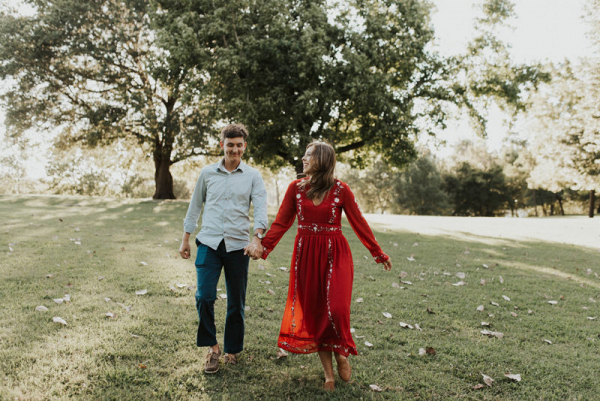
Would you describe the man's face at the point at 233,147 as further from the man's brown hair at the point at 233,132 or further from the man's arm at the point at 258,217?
the man's arm at the point at 258,217

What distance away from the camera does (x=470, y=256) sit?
1153cm

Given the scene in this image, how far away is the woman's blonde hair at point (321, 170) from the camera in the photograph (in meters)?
3.82

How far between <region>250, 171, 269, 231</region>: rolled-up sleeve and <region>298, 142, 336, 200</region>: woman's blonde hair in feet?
1.68

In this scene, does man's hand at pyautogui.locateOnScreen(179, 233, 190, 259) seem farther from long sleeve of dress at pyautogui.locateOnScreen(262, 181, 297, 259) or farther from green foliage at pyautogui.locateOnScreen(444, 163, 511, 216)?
A: green foliage at pyautogui.locateOnScreen(444, 163, 511, 216)

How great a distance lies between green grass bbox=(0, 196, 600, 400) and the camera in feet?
12.3

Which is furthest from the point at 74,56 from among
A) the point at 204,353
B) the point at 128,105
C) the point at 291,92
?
the point at 204,353

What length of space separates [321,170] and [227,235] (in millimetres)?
1169

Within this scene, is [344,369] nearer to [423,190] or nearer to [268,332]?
[268,332]

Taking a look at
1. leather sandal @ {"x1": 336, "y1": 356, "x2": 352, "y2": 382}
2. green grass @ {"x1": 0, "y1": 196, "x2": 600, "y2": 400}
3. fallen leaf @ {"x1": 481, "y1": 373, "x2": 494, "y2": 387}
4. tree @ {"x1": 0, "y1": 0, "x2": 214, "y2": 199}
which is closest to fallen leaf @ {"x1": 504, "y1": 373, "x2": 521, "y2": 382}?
green grass @ {"x1": 0, "y1": 196, "x2": 600, "y2": 400}

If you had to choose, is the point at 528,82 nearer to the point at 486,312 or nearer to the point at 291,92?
the point at 291,92

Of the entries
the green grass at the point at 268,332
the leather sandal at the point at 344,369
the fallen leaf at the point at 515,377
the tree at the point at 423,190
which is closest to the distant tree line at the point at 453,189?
the tree at the point at 423,190

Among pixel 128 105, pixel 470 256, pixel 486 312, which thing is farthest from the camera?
pixel 128 105

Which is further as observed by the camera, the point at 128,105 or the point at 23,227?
the point at 128,105

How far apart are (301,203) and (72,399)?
263cm
